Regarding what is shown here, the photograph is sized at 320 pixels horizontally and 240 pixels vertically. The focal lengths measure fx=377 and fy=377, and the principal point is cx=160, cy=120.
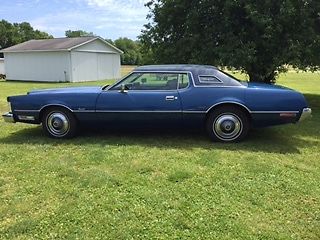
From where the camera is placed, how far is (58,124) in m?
6.77

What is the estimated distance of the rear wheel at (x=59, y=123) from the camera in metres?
6.74

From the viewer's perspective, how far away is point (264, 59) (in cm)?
1030

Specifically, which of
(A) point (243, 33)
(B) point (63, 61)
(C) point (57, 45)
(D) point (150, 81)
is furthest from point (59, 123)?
(C) point (57, 45)

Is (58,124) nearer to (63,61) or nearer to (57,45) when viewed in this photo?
(63,61)

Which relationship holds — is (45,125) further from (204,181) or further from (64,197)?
(204,181)

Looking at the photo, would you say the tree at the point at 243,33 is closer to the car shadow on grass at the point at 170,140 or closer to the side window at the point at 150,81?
the car shadow on grass at the point at 170,140

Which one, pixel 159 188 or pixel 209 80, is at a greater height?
pixel 209 80

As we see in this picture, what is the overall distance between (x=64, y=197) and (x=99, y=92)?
112 inches

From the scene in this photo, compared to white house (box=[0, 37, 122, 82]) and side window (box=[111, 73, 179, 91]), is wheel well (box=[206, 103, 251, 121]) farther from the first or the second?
white house (box=[0, 37, 122, 82])

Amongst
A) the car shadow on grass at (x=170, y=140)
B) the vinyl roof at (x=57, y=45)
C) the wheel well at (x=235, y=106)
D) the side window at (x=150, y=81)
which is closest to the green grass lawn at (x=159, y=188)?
the car shadow on grass at (x=170, y=140)

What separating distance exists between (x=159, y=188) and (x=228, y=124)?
8.21 ft

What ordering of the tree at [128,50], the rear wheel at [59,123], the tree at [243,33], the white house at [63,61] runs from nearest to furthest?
the rear wheel at [59,123] < the tree at [243,33] < the white house at [63,61] < the tree at [128,50]

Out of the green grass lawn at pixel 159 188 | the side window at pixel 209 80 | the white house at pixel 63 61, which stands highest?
the white house at pixel 63 61

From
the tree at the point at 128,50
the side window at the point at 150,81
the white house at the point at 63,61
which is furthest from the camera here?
the tree at the point at 128,50
